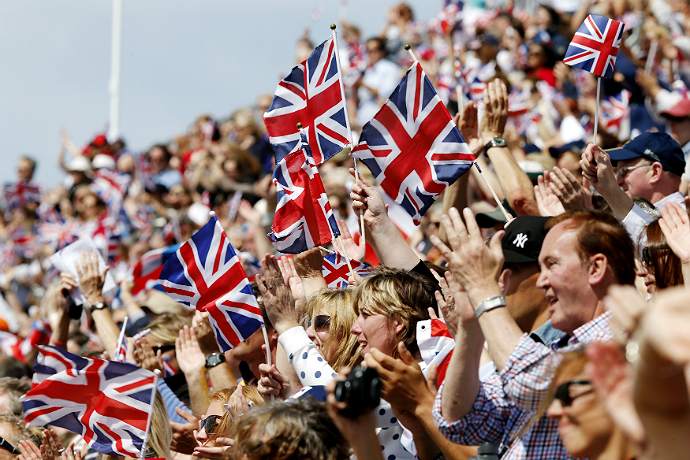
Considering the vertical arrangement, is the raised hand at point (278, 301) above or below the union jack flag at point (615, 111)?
below

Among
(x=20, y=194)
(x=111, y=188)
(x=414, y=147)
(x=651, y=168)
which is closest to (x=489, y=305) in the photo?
(x=414, y=147)

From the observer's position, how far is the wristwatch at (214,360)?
5.10 m

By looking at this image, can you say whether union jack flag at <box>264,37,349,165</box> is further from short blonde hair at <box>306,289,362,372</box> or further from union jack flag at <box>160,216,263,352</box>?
short blonde hair at <box>306,289,362,372</box>

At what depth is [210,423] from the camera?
391 centimetres

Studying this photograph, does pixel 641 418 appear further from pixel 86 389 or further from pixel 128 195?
pixel 128 195

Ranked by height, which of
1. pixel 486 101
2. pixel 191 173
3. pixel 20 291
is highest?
pixel 486 101

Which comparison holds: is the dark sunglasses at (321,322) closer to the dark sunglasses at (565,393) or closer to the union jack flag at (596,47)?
the dark sunglasses at (565,393)

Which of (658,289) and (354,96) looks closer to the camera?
(658,289)

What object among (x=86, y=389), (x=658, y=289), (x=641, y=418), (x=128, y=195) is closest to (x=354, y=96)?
(x=128, y=195)

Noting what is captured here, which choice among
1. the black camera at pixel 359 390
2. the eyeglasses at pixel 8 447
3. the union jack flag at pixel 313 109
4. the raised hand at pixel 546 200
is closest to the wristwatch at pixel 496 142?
the raised hand at pixel 546 200

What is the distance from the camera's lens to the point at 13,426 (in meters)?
4.75

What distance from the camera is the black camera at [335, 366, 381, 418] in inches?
96.1

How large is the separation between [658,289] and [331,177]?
19.6 feet

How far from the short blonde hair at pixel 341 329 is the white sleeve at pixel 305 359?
20cm
